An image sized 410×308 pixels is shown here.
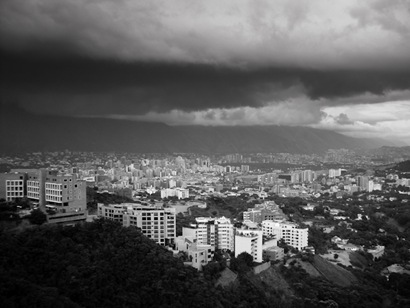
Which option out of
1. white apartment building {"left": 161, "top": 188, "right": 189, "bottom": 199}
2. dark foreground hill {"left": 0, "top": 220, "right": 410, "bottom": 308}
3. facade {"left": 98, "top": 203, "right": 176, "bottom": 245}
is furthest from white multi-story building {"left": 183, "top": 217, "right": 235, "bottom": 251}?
white apartment building {"left": 161, "top": 188, "right": 189, "bottom": 199}

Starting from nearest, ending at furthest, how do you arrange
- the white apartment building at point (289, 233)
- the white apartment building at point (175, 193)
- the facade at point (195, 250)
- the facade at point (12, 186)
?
1. the facade at point (195, 250)
2. the facade at point (12, 186)
3. the white apartment building at point (289, 233)
4. the white apartment building at point (175, 193)

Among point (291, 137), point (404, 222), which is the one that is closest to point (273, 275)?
point (404, 222)

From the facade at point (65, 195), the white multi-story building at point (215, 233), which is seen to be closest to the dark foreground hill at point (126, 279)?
the facade at point (65, 195)

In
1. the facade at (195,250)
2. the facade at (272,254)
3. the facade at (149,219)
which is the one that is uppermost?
the facade at (149,219)

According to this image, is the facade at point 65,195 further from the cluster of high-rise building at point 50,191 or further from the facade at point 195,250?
the facade at point 195,250

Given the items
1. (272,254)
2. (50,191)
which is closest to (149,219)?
(50,191)

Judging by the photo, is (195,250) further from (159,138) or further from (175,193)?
(159,138)
